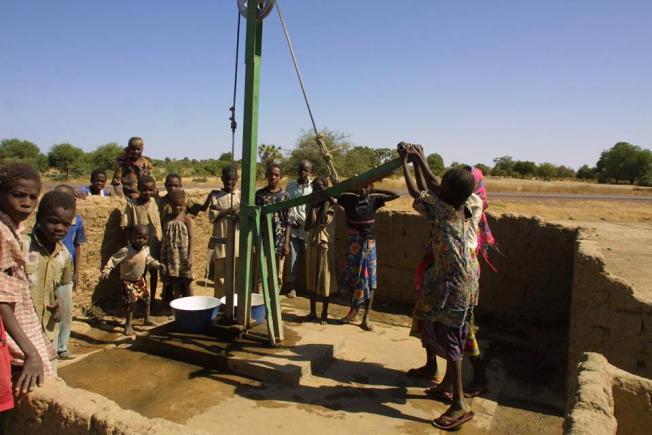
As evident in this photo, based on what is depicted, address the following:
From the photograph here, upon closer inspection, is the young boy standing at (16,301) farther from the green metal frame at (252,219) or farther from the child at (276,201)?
the child at (276,201)

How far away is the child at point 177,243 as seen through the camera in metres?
4.93

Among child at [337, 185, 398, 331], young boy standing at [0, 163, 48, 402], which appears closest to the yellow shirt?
young boy standing at [0, 163, 48, 402]

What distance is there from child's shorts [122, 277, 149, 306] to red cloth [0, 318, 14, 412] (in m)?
3.01

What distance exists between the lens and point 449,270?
291cm

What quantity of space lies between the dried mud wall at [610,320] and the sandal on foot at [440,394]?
962 millimetres

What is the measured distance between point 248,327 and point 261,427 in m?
1.30

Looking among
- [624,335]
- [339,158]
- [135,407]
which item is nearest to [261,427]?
[135,407]

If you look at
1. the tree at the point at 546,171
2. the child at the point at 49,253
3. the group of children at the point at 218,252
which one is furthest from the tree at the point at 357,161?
the tree at the point at 546,171

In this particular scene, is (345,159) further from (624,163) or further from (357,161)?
(624,163)

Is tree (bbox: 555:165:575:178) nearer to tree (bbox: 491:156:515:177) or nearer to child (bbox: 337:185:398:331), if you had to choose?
tree (bbox: 491:156:515:177)

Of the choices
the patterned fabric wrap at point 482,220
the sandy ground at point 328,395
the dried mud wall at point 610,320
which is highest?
the patterned fabric wrap at point 482,220

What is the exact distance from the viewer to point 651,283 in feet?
12.4

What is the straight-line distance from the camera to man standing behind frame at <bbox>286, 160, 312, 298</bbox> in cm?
538

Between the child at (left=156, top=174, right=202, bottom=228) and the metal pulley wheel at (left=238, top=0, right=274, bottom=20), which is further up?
the metal pulley wheel at (left=238, top=0, right=274, bottom=20)
